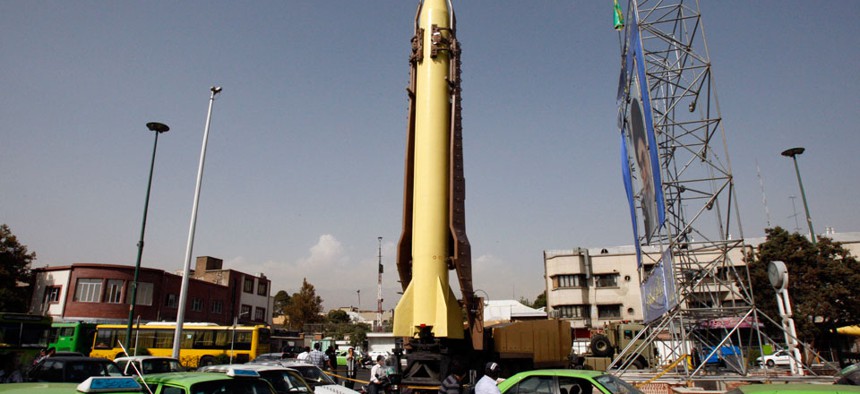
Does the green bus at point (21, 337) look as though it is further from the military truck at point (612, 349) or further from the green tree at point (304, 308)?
the green tree at point (304, 308)

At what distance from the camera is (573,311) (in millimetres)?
41594

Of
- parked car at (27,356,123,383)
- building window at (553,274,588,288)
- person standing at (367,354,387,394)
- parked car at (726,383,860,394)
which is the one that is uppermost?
building window at (553,274,588,288)

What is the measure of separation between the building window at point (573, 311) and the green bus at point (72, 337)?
3196cm

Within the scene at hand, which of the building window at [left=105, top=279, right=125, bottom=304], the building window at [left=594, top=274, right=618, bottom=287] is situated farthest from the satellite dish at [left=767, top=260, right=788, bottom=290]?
the building window at [left=105, top=279, right=125, bottom=304]

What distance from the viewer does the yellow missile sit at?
13742mm

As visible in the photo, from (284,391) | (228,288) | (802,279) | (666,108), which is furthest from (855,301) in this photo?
(228,288)

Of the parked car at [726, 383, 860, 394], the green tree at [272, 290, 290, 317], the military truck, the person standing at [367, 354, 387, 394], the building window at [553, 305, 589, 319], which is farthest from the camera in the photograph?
the green tree at [272, 290, 290, 317]

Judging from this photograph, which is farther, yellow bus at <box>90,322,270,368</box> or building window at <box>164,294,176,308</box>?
building window at <box>164,294,176,308</box>

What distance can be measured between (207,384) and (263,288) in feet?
156

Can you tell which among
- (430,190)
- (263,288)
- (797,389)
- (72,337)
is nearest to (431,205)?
(430,190)

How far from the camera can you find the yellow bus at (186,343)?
25.5 meters

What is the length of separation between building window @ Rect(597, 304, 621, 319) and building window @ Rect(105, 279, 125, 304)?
34917 mm

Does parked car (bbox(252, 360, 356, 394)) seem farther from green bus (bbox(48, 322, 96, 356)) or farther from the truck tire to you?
green bus (bbox(48, 322, 96, 356))

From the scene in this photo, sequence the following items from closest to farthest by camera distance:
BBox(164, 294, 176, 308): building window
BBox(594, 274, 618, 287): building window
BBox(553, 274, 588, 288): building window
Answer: BBox(164, 294, 176, 308): building window < BBox(594, 274, 618, 287): building window < BBox(553, 274, 588, 288): building window
